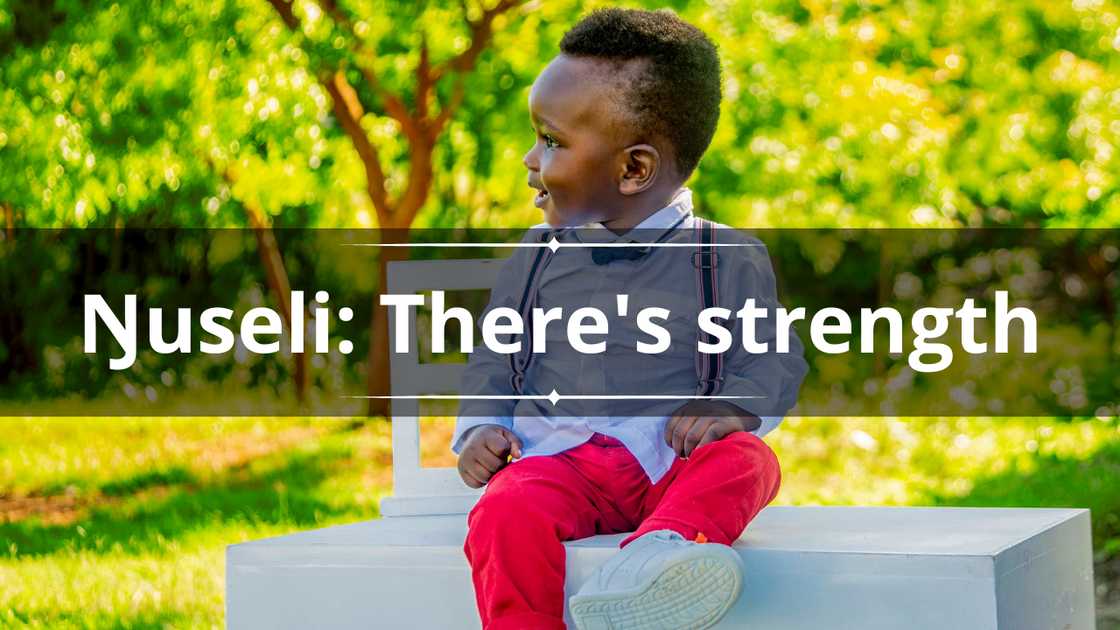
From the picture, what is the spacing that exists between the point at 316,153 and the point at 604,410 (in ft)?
20.8

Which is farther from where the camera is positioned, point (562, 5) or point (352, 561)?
point (562, 5)

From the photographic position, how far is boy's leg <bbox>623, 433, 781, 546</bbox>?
2076mm

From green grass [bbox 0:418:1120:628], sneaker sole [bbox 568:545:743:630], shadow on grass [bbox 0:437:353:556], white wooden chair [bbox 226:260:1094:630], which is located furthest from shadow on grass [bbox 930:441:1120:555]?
sneaker sole [bbox 568:545:743:630]

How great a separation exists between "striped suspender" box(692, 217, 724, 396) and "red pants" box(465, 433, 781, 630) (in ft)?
0.48

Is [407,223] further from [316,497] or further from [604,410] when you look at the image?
[604,410]

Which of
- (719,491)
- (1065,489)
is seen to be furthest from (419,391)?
(1065,489)

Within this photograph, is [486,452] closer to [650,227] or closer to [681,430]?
[681,430]

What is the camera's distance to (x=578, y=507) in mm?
2287

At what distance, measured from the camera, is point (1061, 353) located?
11297 millimetres

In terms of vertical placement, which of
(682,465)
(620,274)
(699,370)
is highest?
(620,274)

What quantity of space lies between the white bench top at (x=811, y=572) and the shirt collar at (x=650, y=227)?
1.81ft

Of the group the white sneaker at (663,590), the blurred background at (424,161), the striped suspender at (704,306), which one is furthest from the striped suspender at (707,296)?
the blurred background at (424,161)

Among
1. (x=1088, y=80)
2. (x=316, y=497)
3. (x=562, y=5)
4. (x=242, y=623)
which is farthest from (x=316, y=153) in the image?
(x=242, y=623)

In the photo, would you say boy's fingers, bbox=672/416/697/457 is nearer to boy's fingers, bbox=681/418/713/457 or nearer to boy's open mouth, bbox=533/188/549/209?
boy's fingers, bbox=681/418/713/457
